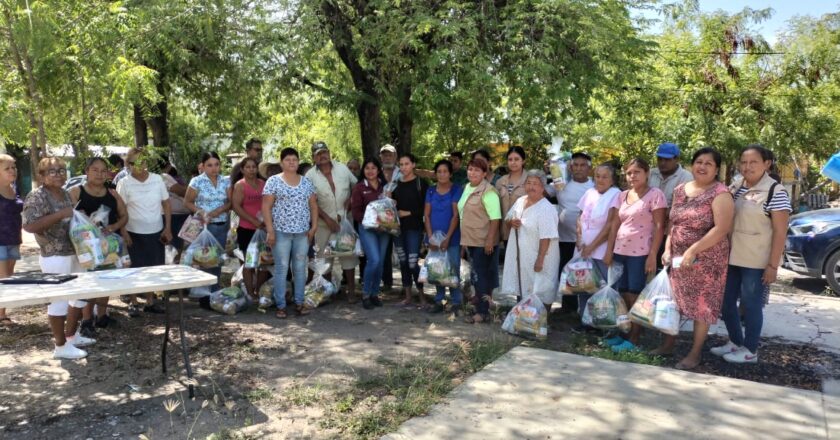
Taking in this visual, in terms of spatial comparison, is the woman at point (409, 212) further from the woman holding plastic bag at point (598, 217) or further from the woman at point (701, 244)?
the woman at point (701, 244)

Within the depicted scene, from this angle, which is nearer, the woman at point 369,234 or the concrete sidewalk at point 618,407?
the concrete sidewalk at point 618,407

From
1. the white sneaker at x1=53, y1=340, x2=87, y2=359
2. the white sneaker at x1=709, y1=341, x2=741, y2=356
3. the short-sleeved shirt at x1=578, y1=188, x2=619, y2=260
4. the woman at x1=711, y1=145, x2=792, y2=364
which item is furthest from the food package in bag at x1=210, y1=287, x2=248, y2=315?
the woman at x1=711, y1=145, x2=792, y2=364

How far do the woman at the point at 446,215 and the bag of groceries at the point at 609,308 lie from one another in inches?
57.2

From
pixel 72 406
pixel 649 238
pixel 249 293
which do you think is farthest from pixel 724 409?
pixel 249 293

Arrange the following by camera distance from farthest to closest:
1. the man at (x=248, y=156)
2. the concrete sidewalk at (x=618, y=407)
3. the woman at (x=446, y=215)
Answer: the man at (x=248, y=156) → the woman at (x=446, y=215) → the concrete sidewalk at (x=618, y=407)

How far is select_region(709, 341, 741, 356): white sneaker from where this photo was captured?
15.9 ft

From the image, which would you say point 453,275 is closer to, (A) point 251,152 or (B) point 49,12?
(A) point 251,152

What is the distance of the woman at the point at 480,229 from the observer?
5.70 meters

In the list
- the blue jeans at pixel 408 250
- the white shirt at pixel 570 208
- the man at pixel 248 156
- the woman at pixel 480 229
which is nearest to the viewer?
the woman at pixel 480 229

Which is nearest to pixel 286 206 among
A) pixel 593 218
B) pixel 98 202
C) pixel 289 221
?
pixel 289 221

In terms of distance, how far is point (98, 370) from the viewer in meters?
4.59

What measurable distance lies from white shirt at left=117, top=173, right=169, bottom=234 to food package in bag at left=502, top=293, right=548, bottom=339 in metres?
3.61

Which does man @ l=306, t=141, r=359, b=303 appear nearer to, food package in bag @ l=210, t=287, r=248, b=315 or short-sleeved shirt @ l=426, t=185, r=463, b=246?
food package in bag @ l=210, t=287, r=248, b=315

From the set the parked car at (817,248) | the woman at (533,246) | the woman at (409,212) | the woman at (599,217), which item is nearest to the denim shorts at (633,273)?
the woman at (599,217)
